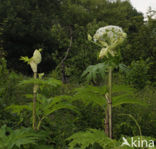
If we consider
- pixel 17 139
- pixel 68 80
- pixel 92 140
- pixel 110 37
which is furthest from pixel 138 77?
pixel 17 139

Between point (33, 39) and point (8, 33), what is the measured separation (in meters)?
1.49

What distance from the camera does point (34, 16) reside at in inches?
545

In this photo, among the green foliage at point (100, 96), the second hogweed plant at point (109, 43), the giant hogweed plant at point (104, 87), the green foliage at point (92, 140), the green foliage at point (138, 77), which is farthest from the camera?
the green foliage at point (138, 77)

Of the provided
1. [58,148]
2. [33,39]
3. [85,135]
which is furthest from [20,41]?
[85,135]

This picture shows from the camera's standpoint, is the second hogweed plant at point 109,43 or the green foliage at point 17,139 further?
the second hogweed plant at point 109,43

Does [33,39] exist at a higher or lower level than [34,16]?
lower

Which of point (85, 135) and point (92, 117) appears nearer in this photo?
point (85, 135)

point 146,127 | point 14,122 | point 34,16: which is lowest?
point 146,127

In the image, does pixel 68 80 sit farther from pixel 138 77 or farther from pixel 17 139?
pixel 17 139

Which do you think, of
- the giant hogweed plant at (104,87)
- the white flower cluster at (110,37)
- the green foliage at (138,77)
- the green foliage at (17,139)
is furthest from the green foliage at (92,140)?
the green foliage at (138,77)

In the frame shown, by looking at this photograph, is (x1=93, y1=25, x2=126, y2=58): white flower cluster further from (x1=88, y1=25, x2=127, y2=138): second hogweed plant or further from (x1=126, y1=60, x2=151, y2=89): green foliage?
(x1=126, y1=60, x2=151, y2=89): green foliage

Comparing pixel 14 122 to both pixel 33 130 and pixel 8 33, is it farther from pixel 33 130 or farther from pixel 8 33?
pixel 8 33

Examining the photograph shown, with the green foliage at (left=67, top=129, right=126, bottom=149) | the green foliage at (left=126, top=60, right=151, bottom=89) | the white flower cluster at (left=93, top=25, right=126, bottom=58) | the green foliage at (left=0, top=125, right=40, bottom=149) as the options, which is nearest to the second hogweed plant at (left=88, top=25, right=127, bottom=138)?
the white flower cluster at (left=93, top=25, right=126, bottom=58)

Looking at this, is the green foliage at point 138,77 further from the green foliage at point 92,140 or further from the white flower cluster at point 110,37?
the green foliage at point 92,140
